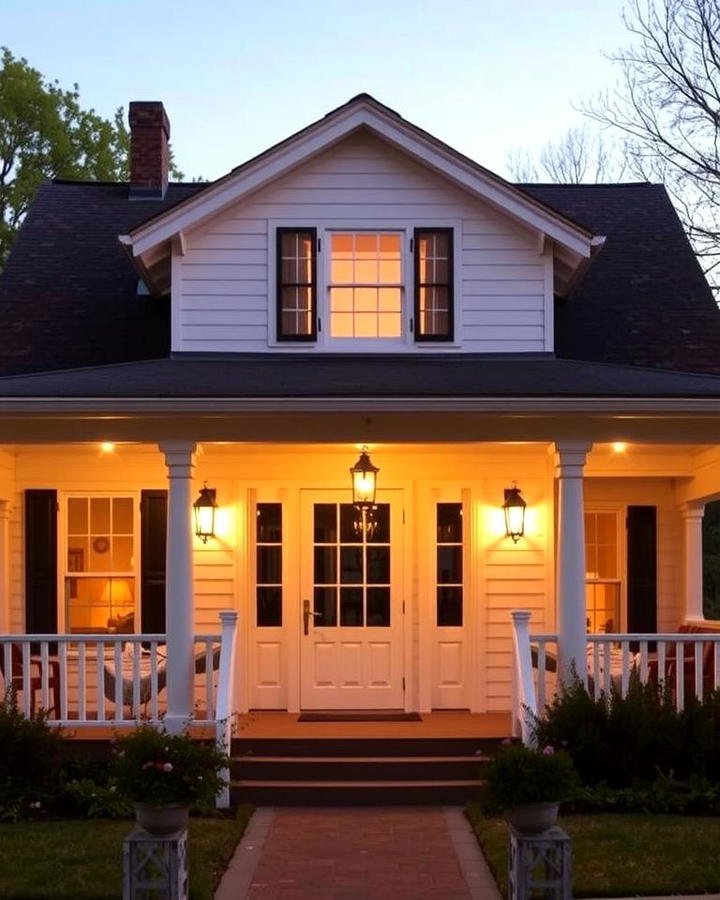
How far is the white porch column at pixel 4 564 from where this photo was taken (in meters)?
13.9

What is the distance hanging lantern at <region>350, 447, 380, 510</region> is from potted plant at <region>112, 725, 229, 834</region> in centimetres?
511

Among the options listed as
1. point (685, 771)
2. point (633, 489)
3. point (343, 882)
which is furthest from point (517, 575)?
point (343, 882)

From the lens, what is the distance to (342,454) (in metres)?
14.0

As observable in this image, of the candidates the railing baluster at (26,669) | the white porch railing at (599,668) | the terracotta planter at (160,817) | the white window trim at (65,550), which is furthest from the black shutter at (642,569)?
the terracotta planter at (160,817)

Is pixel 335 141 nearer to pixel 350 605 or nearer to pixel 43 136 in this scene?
pixel 350 605

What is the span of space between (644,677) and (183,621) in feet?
13.2

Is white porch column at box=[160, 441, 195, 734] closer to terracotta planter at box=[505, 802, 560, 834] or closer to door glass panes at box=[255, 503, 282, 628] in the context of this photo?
door glass panes at box=[255, 503, 282, 628]

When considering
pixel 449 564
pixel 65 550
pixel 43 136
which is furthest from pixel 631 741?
pixel 43 136

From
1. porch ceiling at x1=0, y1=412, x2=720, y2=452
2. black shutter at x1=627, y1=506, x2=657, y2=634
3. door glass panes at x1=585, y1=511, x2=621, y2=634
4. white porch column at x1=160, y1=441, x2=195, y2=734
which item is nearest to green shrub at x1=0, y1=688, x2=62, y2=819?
white porch column at x1=160, y1=441, x2=195, y2=734

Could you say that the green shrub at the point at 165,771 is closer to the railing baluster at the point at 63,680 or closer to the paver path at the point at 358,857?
the paver path at the point at 358,857

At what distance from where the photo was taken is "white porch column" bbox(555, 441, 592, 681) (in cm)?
1143

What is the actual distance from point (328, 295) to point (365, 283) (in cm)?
40

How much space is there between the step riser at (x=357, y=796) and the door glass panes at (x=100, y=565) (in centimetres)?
362

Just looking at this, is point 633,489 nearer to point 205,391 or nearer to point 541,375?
point 541,375
